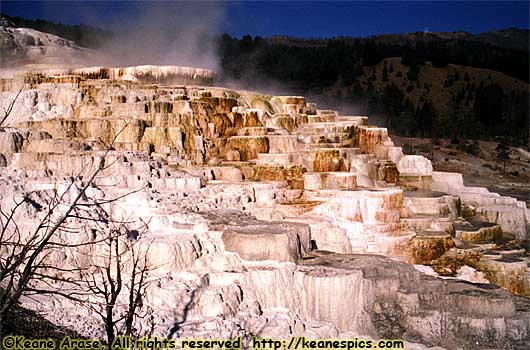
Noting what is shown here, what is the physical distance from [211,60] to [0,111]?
1582 centimetres

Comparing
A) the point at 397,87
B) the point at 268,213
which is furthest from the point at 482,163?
the point at 397,87

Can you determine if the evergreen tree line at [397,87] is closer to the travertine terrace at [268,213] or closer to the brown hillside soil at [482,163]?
the brown hillside soil at [482,163]

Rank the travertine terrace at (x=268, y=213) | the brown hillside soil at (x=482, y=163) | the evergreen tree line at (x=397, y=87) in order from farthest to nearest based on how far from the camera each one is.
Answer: the evergreen tree line at (x=397, y=87) → the brown hillside soil at (x=482, y=163) → the travertine terrace at (x=268, y=213)

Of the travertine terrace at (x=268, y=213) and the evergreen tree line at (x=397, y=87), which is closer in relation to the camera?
the travertine terrace at (x=268, y=213)

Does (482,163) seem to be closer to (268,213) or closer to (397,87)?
(268,213)

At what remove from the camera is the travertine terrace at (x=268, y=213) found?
6578 millimetres

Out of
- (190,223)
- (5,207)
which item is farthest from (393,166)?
(5,207)

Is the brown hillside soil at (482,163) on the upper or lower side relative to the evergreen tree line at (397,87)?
lower

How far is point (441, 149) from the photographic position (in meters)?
21.9

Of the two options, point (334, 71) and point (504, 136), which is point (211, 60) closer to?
point (334, 71)

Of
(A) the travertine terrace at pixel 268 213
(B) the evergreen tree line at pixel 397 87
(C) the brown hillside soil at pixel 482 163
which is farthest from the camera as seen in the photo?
(B) the evergreen tree line at pixel 397 87

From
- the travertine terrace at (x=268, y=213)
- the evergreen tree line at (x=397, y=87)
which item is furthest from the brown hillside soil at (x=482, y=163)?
the travertine terrace at (x=268, y=213)

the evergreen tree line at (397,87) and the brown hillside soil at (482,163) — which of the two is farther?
the evergreen tree line at (397,87)

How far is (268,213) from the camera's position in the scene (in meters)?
8.91
